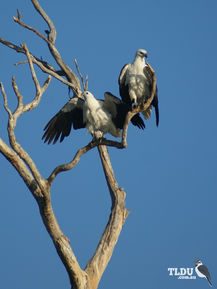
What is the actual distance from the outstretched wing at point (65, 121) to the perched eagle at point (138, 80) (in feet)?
2.74

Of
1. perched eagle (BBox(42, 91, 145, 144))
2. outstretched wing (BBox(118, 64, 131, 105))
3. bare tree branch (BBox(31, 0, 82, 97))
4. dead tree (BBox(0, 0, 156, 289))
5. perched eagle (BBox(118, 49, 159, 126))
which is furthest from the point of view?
bare tree branch (BBox(31, 0, 82, 97))

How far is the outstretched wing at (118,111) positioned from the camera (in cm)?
793

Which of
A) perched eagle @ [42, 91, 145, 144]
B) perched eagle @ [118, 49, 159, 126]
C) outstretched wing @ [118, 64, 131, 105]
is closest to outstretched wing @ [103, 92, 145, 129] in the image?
perched eagle @ [42, 91, 145, 144]

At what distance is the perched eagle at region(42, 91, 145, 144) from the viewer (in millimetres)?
7895

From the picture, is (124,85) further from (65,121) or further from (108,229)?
(108,229)

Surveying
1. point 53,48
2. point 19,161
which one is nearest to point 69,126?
point 19,161

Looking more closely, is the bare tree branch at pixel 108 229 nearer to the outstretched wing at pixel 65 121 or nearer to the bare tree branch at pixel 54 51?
the outstretched wing at pixel 65 121

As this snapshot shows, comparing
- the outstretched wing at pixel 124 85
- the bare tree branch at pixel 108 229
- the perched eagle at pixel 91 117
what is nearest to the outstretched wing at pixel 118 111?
the perched eagle at pixel 91 117

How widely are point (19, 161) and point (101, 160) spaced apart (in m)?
2.26

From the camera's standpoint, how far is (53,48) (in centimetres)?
1000

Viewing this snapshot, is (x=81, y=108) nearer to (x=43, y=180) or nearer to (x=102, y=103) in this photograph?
(x=102, y=103)

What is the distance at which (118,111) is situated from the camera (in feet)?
26.3

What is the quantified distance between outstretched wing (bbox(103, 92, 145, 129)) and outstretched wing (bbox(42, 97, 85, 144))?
46 centimetres

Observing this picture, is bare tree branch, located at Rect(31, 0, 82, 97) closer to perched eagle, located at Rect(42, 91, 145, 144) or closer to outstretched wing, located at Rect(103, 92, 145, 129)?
perched eagle, located at Rect(42, 91, 145, 144)
